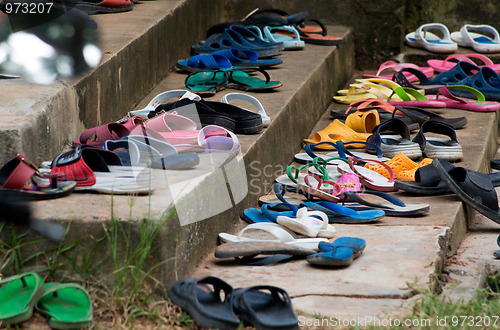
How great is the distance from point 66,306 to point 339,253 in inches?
36.6

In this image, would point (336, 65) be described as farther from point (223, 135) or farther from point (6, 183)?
point (6, 183)

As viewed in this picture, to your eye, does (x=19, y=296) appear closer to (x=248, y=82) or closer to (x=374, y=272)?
(x=374, y=272)

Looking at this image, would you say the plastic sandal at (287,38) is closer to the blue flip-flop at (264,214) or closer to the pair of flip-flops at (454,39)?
the pair of flip-flops at (454,39)

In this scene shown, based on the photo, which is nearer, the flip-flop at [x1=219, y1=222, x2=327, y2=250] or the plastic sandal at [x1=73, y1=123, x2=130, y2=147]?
the flip-flop at [x1=219, y1=222, x2=327, y2=250]

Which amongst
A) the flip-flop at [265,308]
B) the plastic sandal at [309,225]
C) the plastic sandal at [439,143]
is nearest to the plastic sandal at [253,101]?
the plastic sandal at [309,225]

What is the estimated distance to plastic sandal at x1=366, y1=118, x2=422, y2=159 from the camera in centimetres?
370

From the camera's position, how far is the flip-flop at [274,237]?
8.41ft

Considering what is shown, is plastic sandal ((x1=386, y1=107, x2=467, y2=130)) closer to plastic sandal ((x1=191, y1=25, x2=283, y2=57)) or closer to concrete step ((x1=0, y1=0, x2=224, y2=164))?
plastic sandal ((x1=191, y1=25, x2=283, y2=57))

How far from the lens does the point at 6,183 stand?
2.21m

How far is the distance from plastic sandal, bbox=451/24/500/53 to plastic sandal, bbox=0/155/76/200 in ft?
13.6

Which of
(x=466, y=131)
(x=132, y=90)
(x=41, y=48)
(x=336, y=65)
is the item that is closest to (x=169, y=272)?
(x=41, y=48)

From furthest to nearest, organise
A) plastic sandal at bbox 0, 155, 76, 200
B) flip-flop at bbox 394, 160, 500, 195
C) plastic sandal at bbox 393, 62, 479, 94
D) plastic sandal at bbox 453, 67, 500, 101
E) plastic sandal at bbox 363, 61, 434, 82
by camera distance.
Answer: plastic sandal at bbox 363, 61, 434, 82, plastic sandal at bbox 393, 62, 479, 94, plastic sandal at bbox 453, 67, 500, 101, flip-flop at bbox 394, 160, 500, 195, plastic sandal at bbox 0, 155, 76, 200

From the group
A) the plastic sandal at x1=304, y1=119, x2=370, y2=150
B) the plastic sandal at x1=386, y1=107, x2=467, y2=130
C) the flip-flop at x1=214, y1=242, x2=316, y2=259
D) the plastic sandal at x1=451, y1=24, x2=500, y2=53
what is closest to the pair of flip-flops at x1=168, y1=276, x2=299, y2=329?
the flip-flop at x1=214, y1=242, x2=316, y2=259

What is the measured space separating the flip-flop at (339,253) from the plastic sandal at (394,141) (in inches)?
48.6
